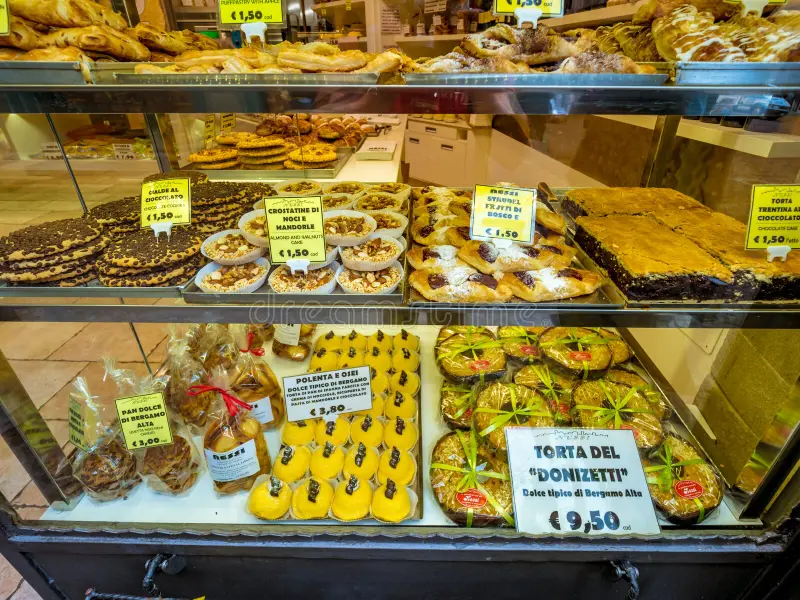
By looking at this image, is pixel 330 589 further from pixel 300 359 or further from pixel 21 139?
pixel 21 139

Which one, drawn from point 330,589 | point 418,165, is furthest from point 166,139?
point 418,165

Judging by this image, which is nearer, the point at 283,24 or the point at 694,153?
the point at 283,24

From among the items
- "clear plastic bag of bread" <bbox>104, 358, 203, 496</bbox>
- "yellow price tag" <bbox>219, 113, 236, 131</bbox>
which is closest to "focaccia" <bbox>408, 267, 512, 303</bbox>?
"clear plastic bag of bread" <bbox>104, 358, 203, 496</bbox>

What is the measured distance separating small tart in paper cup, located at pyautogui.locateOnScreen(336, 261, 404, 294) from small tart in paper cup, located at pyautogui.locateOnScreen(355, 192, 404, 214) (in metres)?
0.52

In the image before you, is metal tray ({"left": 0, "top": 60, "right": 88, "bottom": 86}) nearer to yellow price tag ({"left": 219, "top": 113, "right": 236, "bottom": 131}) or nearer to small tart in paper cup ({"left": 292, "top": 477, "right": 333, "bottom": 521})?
small tart in paper cup ({"left": 292, "top": 477, "right": 333, "bottom": 521})

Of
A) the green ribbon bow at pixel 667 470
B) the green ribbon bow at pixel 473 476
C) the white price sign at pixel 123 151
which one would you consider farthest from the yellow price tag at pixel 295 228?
the white price sign at pixel 123 151

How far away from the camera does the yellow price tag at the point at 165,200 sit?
147cm

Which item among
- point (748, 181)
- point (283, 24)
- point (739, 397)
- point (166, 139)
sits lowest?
point (739, 397)

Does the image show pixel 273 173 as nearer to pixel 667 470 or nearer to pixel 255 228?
pixel 255 228

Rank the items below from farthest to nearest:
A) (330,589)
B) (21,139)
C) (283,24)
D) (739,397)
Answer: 1. (21,139)
2. (739,397)
3. (330,589)
4. (283,24)

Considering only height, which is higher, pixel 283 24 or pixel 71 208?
pixel 283 24

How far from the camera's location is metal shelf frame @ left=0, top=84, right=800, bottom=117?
1015 millimetres

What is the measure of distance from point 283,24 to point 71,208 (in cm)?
353

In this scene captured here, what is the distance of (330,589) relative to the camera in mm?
1536
